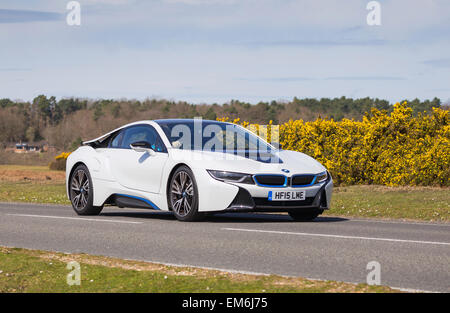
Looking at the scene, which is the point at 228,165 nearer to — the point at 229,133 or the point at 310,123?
the point at 229,133

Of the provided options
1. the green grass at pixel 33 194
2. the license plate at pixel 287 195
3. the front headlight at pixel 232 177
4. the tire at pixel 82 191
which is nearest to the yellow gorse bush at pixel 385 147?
the green grass at pixel 33 194

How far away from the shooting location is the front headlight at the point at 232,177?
10609 mm

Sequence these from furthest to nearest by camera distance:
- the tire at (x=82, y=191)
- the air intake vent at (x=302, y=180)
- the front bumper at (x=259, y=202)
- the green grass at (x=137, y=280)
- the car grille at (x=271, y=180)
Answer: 1. the tire at (x=82, y=191)
2. the air intake vent at (x=302, y=180)
3. the car grille at (x=271, y=180)
4. the front bumper at (x=259, y=202)
5. the green grass at (x=137, y=280)

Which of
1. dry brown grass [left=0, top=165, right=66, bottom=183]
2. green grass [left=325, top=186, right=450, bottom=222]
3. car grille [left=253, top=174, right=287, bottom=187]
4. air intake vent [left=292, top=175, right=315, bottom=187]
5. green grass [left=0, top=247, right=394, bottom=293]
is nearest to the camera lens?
green grass [left=0, top=247, right=394, bottom=293]

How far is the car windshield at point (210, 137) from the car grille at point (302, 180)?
38.3 inches

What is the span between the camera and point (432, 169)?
62.4ft

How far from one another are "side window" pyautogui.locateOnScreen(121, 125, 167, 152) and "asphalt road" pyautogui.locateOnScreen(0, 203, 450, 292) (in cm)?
125

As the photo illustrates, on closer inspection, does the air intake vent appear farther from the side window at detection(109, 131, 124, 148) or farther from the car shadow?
the side window at detection(109, 131, 124, 148)

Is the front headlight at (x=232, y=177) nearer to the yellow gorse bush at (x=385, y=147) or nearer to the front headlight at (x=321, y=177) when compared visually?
the front headlight at (x=321, y=177)

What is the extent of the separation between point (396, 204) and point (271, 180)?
16.7 feet

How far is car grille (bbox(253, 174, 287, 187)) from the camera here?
10648 mm

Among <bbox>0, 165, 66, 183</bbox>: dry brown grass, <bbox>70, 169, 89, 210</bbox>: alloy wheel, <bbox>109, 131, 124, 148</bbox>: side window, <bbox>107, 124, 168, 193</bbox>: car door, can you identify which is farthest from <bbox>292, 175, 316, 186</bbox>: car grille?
<bbox>0, 165, 66, 183</bbox>: dry brown grass

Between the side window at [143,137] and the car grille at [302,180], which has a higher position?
the side window at [143,137]

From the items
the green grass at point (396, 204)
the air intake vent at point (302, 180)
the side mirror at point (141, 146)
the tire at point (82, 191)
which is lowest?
the green grass at point (396, 204)
